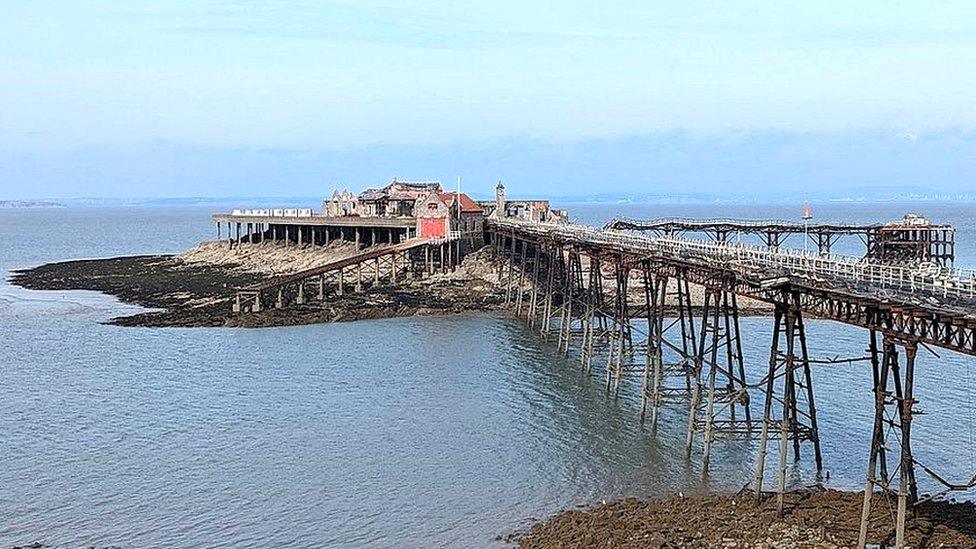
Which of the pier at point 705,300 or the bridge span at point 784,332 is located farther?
the pier at point 705,300

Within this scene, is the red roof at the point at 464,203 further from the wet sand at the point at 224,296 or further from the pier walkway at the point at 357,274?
the wet sand at the point at 224,296

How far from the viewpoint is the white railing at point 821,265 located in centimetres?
2647

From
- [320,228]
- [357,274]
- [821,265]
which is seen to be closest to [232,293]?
[357,274]

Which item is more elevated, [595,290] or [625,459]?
[595,290]

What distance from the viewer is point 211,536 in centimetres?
2780

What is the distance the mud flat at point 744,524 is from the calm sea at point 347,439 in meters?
1.67

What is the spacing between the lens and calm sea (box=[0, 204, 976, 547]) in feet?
95.6

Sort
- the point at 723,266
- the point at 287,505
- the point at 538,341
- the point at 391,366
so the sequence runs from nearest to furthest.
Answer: the point at 287,505, the point at 723,266, the point at 391,366, the point at 538,341

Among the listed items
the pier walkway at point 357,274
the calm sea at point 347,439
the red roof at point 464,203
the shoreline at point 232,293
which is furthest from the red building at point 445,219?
the calm sea at point 347,439

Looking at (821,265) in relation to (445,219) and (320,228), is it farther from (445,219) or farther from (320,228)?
(320,228)

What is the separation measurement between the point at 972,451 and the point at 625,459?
426 inches

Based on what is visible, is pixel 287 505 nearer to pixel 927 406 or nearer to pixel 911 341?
pixel 911 341

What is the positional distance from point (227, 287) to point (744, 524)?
61307 mm

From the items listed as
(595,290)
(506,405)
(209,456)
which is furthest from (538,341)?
(209,456)
